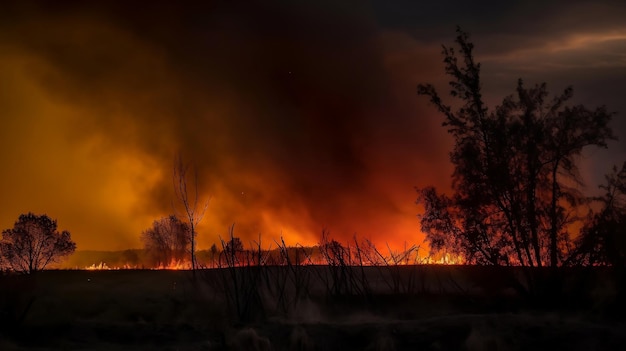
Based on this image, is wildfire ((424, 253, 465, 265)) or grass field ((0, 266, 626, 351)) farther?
wildfire ((424, 253, 465, 265))

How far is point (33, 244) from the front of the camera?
25531mm

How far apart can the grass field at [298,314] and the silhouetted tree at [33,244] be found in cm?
642

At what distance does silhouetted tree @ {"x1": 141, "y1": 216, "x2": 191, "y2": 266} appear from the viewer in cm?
2750

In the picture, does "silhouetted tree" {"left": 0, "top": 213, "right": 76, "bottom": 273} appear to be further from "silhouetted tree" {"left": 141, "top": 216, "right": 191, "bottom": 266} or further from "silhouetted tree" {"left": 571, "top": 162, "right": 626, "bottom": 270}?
"silhouetted tree" {"left": 571, "top": 162, "right": 626, "bottom": 270}

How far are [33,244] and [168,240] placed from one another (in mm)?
5406

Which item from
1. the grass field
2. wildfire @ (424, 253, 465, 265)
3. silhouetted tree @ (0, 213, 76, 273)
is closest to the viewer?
the grass field

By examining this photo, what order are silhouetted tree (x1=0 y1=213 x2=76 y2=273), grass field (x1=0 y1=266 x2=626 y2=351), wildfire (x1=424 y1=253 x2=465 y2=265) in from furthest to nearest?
silhouetted tree (x1=0 y1=213 x2=76 y2=273) < wildfire (x1=424 y1=253 x2=465 y2=265) < grass field (x1=0 y1=266 x2=626 y2=351)

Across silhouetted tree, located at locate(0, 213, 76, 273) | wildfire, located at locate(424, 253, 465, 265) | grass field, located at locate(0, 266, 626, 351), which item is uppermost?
silhouetted tree, located at locate(0, 213, 76, 273)

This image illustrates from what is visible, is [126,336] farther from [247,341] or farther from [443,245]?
[443,245]

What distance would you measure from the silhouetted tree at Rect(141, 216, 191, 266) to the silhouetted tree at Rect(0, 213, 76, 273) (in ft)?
11.1

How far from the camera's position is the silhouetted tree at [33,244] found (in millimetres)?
25203

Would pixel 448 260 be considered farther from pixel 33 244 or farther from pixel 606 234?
pixel 33 244

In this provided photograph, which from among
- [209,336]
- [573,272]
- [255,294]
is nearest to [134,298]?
[255,294]

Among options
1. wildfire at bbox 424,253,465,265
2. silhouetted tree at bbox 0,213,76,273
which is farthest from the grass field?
silhouetted tree at bbox 0,213,76,273
